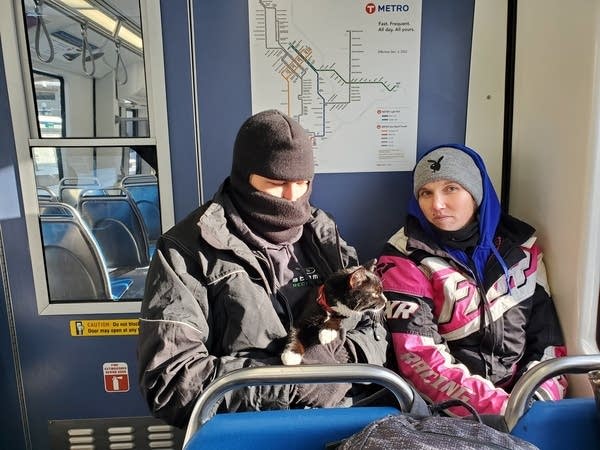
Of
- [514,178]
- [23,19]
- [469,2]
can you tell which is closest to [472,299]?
[514,178]

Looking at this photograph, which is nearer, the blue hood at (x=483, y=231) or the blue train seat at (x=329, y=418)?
the blue train seat at (x=329, y=418)

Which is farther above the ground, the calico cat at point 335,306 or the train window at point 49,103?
the train window at point 49,103

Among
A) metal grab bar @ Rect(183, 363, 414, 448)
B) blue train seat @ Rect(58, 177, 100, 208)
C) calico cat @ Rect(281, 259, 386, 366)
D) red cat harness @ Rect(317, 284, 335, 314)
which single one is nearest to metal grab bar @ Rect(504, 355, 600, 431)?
metal grab bar @ Rect(183, 363, 414, 448)

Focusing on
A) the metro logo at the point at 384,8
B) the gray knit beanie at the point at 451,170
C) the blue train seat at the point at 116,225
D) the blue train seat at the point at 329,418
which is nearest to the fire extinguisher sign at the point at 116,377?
the blue train seat at the point at 116,225

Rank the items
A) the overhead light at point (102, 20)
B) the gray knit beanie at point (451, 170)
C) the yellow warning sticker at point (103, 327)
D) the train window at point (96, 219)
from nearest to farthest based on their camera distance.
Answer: the gray knit beanie at point (451, 170) < the overhead light at point (102, 20) < the train window at point (96, 219) < the yellow warning sticker at point (103, 327)

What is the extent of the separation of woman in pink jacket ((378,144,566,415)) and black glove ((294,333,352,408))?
0.42m

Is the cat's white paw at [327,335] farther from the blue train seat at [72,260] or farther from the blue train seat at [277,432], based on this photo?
the blue train seat at [72,260]

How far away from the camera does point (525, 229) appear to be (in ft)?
6.63

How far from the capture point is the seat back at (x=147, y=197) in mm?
2168

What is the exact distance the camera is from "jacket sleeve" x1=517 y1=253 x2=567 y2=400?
6.26ft

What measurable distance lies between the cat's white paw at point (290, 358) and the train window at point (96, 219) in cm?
106

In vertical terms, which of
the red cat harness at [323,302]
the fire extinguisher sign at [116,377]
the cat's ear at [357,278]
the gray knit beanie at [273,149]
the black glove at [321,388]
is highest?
the gray knit beanie at [273,149]

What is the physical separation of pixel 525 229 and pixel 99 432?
7.25 ft

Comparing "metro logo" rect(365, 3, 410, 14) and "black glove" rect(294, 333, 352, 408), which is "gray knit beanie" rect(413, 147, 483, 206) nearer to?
"metro logo" rect(365, 3, 410, 14)
